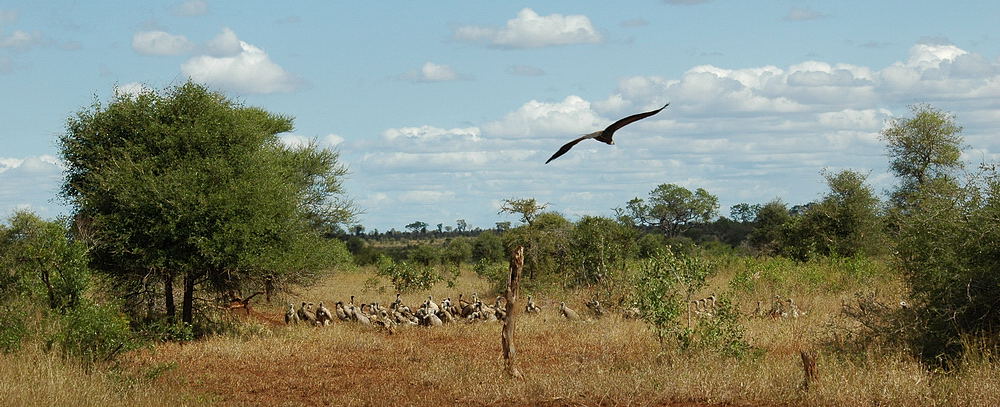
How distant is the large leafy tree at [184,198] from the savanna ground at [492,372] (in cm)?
159

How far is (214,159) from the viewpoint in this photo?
1962cm

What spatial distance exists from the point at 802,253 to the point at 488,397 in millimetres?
25592

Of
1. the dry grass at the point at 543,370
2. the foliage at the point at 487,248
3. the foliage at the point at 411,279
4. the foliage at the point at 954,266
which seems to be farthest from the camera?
the foliage at the point at 487,248

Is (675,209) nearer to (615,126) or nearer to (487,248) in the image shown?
(487,248)

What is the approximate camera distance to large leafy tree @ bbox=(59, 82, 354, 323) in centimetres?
1825

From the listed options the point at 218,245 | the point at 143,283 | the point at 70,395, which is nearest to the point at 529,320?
the point at 218,245

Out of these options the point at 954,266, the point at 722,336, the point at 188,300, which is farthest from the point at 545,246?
the point at 954,266

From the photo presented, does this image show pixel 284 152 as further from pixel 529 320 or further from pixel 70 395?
pixel 70 395

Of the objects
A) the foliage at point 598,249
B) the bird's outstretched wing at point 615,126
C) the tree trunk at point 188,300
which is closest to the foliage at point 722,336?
the bird's outstretched wing at point 615,126

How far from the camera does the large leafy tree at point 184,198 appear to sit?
59.9 ft

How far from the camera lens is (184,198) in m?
18.2

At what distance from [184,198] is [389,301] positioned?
354 inches

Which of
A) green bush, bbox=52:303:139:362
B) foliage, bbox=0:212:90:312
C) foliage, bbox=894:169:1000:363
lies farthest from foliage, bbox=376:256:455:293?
foliage, bbox=894:169:1000:363

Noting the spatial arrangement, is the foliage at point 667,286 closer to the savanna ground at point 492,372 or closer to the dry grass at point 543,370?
the savanna ground at point 492,372
